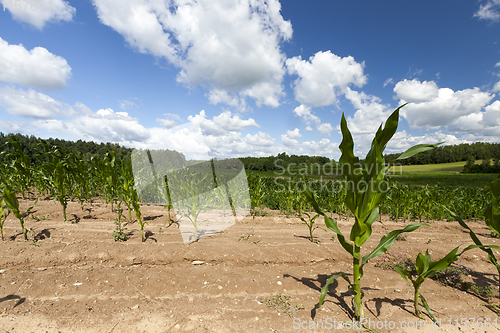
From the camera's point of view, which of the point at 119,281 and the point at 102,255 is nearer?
the point at 119,281

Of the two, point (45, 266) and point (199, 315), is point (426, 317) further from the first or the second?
point (45, 266)

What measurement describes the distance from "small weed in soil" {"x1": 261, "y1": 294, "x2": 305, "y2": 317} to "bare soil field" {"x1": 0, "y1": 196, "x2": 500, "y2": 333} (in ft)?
0.05

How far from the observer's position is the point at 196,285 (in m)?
2.73

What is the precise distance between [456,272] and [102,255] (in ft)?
18.7

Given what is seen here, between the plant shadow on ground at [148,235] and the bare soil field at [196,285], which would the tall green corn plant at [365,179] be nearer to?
the bare soil field at [196,285]

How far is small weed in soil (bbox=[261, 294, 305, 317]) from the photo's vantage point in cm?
224

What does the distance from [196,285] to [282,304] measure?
1.19 metres

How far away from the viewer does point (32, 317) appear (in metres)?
2.07

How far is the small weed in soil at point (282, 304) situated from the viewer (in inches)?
88.2

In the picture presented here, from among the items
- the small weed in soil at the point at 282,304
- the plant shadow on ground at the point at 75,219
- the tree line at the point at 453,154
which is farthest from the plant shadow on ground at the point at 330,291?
the tree line at the point at 453,154

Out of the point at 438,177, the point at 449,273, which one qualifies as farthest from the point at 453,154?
the point at 449,273

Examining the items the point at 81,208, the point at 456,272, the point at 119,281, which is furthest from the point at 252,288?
the point at 81,208

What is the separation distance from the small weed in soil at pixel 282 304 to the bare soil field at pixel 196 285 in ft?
0.05

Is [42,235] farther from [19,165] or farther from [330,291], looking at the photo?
[330,291]
